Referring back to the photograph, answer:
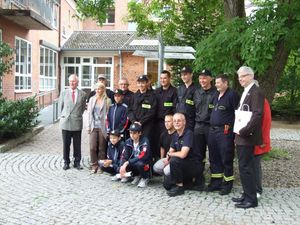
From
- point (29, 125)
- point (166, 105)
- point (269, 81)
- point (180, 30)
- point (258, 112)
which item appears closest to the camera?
point (258, 112)

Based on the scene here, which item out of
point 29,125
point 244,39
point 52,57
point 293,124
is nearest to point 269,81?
point 244,39

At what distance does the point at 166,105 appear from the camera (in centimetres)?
770

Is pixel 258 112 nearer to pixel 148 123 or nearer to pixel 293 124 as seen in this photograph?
pixel 148 123

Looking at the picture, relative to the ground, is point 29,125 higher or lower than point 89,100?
lower

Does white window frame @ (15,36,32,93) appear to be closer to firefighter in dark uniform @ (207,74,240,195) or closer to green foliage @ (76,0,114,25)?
green foliage @ (76,0,114,25)

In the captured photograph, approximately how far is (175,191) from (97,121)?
7.71 ft

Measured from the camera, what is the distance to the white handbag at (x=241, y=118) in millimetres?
6086

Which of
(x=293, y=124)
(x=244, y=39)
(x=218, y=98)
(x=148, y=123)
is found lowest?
(x=293, y=124)

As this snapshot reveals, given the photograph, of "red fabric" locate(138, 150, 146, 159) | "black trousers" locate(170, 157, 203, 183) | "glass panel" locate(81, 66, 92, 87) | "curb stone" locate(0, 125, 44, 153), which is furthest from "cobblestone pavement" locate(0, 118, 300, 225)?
"glass panel" locate(81, 66, 92, 87)

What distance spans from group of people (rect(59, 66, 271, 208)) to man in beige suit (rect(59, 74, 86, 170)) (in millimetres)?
20

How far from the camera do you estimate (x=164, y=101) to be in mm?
7723

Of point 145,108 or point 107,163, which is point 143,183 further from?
point 145,108

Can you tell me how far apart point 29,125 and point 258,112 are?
25.8 feet

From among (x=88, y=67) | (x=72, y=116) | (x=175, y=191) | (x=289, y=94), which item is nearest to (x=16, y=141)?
(x=72, y=116)
